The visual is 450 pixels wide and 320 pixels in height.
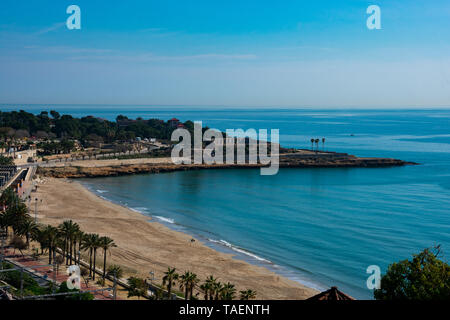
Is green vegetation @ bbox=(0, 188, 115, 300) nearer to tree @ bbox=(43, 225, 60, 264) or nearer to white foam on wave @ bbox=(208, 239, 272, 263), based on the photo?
tree @ bbox=(43, 225, 60, 264)

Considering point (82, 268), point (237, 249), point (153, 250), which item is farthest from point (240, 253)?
point (82, 268)

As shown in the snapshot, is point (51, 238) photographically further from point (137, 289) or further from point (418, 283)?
point (418, 283)

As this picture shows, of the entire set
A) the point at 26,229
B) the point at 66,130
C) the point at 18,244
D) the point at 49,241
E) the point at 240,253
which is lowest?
the point at 240,253

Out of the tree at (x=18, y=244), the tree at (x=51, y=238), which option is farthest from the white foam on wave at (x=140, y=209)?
the tree at (x=51, y=238)

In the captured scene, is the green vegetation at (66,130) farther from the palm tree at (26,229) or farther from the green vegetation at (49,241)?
the palm tree at (26,229)
